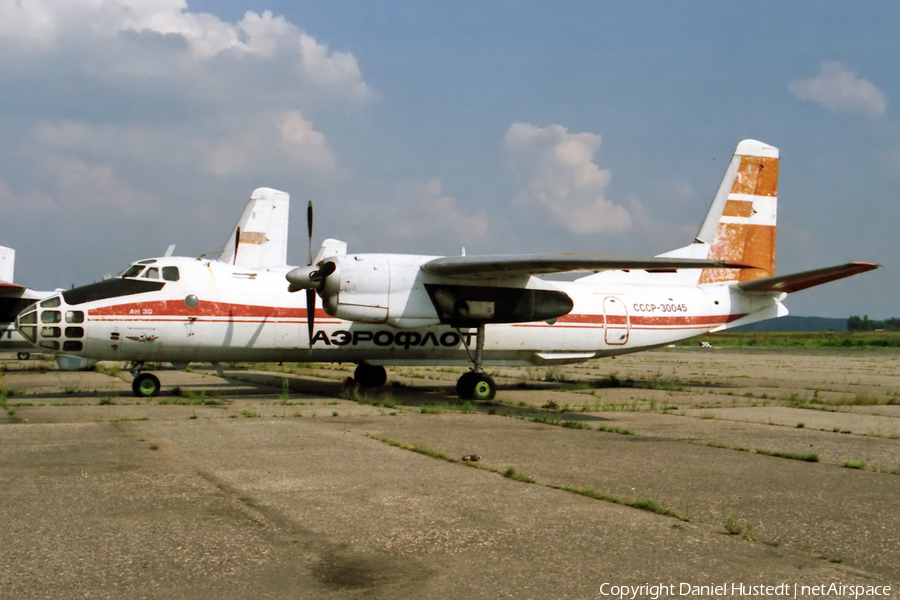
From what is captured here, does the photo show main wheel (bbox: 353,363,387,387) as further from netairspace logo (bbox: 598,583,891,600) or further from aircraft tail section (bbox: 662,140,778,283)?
netairspace logo (bbox: 598,583,891,600)

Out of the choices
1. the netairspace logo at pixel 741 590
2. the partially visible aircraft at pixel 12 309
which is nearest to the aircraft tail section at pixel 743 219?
the netairspace logo at pixel 741 590

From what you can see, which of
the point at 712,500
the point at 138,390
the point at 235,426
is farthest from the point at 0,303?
the point at 712,500

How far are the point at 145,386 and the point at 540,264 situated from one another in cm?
888

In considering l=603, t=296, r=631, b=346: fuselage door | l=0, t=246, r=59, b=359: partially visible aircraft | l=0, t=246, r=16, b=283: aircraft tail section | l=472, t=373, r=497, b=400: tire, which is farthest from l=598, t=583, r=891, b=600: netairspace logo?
l=0, t=246, r=16, b=283: aircraft tail section

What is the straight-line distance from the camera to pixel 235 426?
1139cm

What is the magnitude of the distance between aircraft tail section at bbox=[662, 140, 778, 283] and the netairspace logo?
18.3 metres

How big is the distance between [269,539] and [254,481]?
83.9 inches

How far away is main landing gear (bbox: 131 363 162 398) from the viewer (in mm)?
16203

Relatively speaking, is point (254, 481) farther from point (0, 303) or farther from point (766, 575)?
point (0, 303)

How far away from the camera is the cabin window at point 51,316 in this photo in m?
15.1

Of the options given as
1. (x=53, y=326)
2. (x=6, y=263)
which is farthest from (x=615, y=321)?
(x=6, y=263)

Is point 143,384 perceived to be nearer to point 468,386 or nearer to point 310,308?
point 310,308

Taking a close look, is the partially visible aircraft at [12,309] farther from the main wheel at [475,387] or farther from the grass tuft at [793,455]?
the grass tuft at [793,455]

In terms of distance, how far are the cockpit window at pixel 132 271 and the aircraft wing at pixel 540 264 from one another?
617 cm
